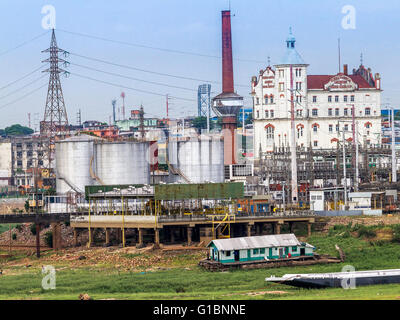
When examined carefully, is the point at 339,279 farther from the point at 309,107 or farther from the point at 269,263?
the point at 309,107

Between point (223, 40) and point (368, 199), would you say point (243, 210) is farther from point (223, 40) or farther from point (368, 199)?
point (223, 40)

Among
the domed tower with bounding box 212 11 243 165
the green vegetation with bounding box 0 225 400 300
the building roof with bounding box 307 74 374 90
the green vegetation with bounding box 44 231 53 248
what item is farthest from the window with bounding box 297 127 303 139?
the green vegetation with bounding box 44 231 53 248

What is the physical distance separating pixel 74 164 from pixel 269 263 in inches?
1773

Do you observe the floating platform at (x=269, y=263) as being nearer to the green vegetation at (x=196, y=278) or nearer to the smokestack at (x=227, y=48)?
the green vegetation at (x=196, y=278)

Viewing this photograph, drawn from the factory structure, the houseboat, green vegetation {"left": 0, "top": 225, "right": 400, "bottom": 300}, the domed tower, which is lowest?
green vegetation {"left": 0, "top": 225, "right": 400, "bottom": 300}

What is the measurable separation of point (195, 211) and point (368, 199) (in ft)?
80.5

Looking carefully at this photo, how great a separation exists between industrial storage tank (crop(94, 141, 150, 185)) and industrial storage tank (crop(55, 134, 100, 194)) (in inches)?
46.3

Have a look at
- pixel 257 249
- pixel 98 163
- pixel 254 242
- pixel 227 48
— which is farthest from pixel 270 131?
pixel 257 249

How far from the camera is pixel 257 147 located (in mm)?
149375

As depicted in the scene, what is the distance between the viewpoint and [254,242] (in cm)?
7188

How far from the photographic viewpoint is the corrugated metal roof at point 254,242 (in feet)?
231

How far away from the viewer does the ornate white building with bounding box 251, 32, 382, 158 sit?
147 m

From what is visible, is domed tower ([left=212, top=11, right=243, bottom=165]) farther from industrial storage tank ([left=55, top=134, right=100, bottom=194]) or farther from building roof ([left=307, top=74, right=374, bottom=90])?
industrial storage tank ([left=55, top=134, right=100, bottom=194])
